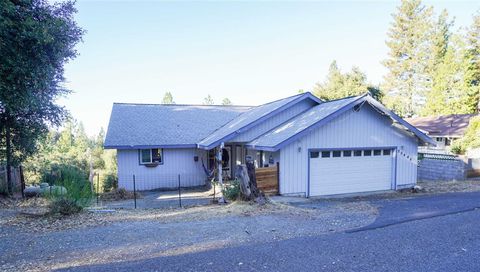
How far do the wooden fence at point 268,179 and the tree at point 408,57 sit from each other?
3701cm

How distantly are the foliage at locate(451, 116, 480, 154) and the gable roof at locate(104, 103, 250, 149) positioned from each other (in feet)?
51.0

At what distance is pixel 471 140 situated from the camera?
19719 millimetres

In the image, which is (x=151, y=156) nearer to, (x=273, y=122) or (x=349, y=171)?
(x=273, y=122)

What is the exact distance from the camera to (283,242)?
581 centimetres

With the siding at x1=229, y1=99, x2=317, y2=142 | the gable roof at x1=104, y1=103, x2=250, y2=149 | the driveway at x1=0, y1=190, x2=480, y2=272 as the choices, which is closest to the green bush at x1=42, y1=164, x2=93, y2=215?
the driveway at x1=0, y1=190, x2=480, y2=272

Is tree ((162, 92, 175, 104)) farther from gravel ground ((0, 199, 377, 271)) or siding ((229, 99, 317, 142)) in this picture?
gravel ground ((0, 199, 377, 271))

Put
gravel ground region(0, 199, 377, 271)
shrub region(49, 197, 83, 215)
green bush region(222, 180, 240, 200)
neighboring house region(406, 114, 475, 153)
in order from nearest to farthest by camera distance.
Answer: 1. gravel ground region(0, 199, 377, 271)
2. shrub region(49, 197, 83, 215)
3. green bush region(222, 180, 240, 200)
4. neighboring house region(406, 114, 475, 153)

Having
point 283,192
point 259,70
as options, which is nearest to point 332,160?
point 283,192

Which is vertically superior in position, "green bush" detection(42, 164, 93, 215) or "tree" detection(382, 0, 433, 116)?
"tree" detection(382, 0, 433, 116)

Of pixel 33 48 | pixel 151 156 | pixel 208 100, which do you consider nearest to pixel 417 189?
pixel 151 156

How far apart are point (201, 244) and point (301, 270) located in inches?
84.4

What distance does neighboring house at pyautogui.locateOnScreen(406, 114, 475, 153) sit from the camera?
2633cm

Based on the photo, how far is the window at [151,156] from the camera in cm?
1518

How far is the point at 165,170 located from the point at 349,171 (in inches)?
369
